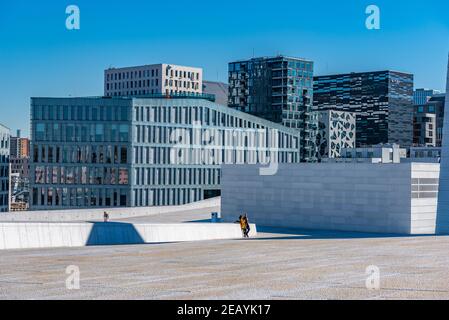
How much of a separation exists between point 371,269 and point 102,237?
19574mm

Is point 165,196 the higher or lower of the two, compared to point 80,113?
lower

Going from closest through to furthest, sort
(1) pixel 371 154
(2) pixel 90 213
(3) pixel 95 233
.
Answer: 1. (3) pixel 95 233
2. (2) pixel 90 213
3. (1) pixel 371 154

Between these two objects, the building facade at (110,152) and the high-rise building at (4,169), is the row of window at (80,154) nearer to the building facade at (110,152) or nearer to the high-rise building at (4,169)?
the building facade at (110,152)

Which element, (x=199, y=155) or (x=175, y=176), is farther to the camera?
(x=199, y=155)

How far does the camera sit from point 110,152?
361 ft

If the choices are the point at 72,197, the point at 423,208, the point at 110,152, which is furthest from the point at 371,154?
the point at 423,208

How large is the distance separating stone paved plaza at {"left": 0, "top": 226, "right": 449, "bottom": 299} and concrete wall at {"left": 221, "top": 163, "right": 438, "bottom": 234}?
31687mm

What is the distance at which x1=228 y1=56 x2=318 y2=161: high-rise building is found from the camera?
193625 millimetres

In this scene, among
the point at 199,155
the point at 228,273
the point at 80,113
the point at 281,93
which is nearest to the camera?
the point at 228,273

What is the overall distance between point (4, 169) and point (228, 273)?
122 metres

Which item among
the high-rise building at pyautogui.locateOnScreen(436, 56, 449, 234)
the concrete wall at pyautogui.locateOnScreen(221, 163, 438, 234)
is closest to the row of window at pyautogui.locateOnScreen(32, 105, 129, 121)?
the concrete wall at pyautogui.locateOnScreen(221, 163, 438, 234)

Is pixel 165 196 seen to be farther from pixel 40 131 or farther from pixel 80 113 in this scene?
pixel 40 131
